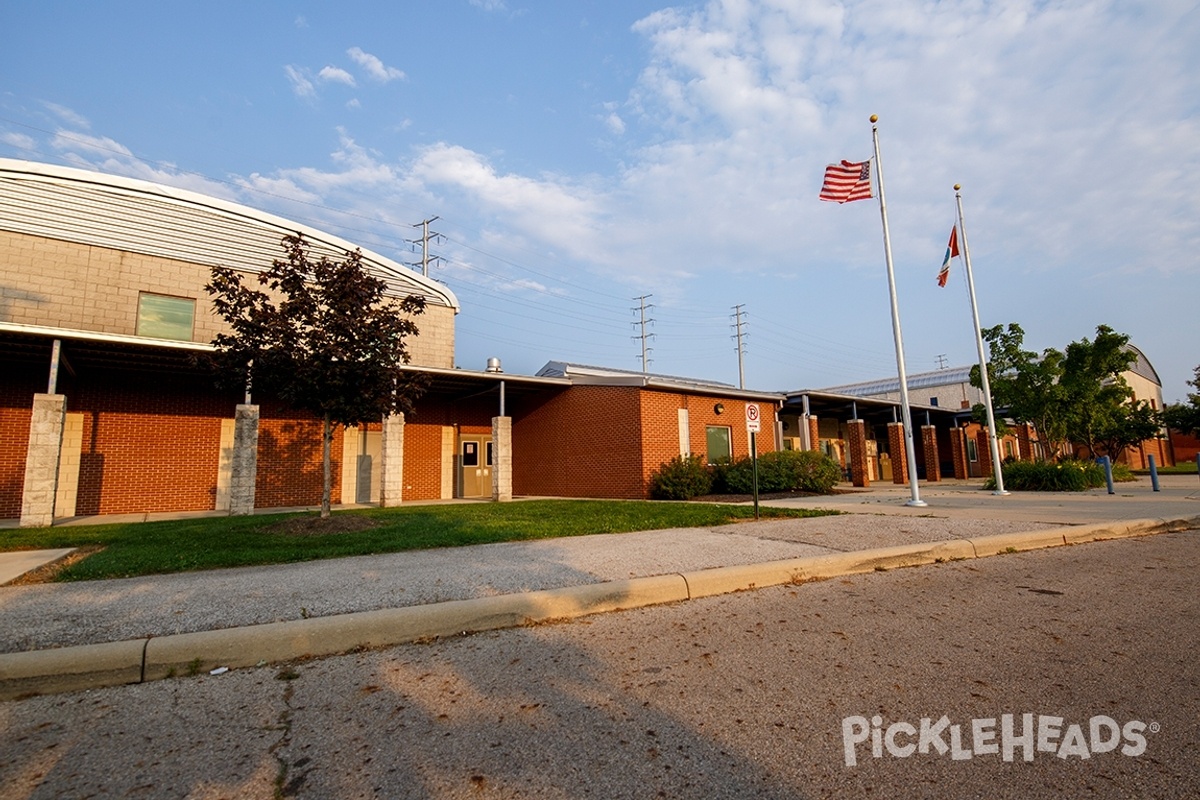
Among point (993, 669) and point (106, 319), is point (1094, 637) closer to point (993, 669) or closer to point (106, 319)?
point (993, 669)

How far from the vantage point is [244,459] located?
15820mm

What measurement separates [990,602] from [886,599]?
889 mm

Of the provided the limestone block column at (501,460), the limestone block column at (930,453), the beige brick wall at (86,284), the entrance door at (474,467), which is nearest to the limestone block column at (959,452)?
the limestone block column at (930,453)

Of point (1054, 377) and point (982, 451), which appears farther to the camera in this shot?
point (982, 451)

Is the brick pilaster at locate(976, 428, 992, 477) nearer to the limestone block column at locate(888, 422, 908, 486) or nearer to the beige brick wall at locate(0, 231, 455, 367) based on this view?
the limestone block column at locate(888, 422, 908, 486)

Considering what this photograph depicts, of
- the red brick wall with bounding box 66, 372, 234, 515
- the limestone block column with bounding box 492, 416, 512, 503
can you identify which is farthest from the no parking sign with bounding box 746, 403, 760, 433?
the red brick wall with bounding box 66, 372, 234, 515

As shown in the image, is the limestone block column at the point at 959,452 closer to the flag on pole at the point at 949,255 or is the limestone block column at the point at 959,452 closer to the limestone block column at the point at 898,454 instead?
the limestone block column at the point at 898,454

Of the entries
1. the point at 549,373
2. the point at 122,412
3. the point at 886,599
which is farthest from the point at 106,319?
the point at 886,599

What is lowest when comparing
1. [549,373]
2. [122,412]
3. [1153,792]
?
[1153,792]

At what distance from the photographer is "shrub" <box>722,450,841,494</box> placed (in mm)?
19734

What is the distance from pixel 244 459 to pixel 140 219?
9281 millimetres

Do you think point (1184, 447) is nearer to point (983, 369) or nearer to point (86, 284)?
point (983, 369)

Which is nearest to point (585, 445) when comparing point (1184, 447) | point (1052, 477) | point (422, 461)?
point (422, 461)

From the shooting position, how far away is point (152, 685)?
3975 mm
